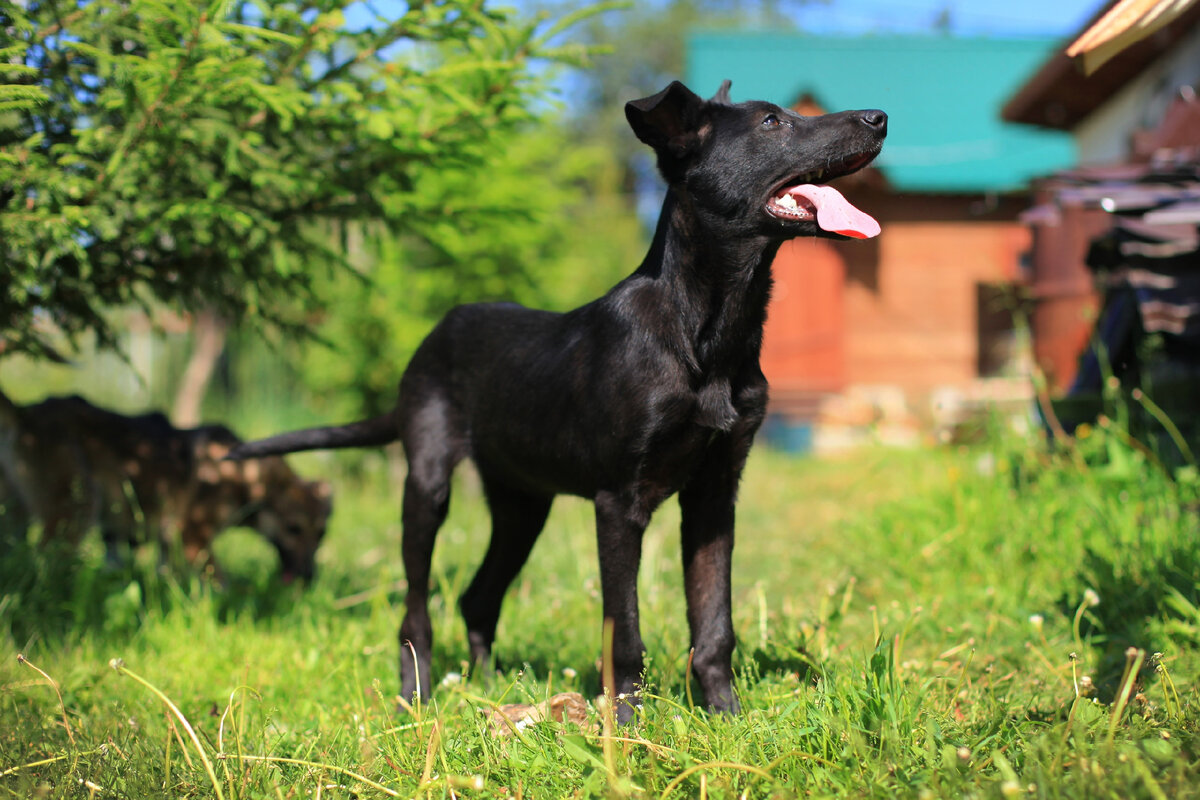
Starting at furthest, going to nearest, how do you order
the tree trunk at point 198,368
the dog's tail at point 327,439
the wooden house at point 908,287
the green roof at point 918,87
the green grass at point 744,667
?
the green roof at point 918,87 < the wooden house at point 908,287 < the tree trunk at point 198,368 < the dog's tail at point 327,439 < the green grass at point 744,667

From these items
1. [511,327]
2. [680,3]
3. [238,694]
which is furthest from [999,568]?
[680,3]

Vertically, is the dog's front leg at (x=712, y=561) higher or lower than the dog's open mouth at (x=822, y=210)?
lower

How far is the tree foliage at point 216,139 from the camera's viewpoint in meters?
3.65

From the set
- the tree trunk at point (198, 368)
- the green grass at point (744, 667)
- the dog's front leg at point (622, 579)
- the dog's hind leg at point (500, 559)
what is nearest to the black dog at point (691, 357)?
the dog's front leg at point (622, 579)

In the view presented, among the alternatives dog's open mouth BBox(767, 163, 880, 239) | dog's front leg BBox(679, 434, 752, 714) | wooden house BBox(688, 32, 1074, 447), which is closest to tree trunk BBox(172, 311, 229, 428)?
wooden house BBox(688, 32, 1074, 447)

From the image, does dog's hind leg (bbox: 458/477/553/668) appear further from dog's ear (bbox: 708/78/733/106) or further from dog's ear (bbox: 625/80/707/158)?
dog's ear (bbox: 708/78/733/106)

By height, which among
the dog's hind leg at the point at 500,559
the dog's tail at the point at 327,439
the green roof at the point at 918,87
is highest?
the green roof at the point at 918,87

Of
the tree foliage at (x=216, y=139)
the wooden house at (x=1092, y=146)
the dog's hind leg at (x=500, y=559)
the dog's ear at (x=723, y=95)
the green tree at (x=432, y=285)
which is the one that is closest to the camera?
the dog's ear at (x=723, y=95)

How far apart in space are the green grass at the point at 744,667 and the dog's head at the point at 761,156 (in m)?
1.27

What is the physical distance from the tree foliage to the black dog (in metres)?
1.35

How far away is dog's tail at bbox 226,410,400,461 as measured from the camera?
4.18 m

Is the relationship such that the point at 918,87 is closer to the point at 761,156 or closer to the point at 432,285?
the point at 432,285

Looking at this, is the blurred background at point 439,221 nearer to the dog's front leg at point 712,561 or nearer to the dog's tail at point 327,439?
the dog's tail at point 327,439

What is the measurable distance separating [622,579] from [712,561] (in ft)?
1.22
